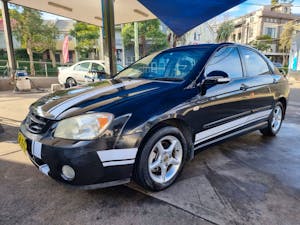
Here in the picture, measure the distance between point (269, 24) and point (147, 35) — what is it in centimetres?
2057

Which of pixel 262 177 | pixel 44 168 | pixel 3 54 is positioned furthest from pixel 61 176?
pixel 3 54

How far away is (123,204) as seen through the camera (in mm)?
2014

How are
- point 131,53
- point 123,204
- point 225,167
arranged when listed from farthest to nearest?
point 131,53, point 225,167, point 123,204

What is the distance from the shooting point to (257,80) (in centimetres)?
321

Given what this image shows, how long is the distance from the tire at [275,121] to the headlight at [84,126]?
118 inches

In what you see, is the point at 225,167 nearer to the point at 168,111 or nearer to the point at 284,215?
the point at 284,215

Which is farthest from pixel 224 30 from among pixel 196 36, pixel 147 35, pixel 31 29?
pixel 31 29

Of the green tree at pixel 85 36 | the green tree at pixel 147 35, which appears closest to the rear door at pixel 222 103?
the green tree at pixel 85 36

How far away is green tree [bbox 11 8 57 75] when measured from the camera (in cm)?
1845

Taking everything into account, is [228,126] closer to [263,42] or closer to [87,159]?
[87,159]

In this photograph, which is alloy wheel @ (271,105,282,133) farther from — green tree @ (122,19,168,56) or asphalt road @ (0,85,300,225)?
green tree @ (122,19,168,56)

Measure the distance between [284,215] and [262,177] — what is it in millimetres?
642

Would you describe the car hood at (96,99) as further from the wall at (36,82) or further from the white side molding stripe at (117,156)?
the wall at (36,82)

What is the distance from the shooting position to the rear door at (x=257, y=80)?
3097mm
